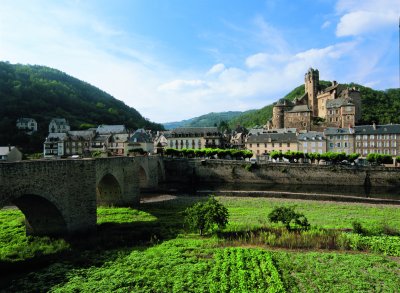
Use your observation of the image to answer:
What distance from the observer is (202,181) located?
6009cm

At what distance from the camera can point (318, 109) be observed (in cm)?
10000

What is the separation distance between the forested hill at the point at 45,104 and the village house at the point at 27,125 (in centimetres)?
163

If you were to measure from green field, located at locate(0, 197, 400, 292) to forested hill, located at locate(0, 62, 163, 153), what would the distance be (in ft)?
243

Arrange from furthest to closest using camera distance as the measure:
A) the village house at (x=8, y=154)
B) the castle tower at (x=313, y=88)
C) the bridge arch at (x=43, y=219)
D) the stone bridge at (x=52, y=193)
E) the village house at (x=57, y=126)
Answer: the castle tower at (x=313, y=88) → the village house at (x=57, y=126) → the village house at (x=8, y=154) → the bridge arch at (x=43, y=219) → the stone bridge at (x=52, y=193)

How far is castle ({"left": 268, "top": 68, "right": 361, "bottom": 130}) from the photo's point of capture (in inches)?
3203

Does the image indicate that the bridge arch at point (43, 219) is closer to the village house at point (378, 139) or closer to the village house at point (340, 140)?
the village house at point (340, 140)

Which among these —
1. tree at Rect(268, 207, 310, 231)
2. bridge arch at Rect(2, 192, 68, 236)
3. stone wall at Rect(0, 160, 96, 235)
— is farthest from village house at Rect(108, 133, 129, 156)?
tree at Rect(268, 207, 310, 231)

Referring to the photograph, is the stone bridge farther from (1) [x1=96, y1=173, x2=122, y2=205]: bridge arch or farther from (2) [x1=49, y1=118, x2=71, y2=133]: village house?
(2) [x1=49, y1=118, x2=71, y2=133]: village house

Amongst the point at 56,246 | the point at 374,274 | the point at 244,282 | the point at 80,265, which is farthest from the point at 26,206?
the point at 374,274

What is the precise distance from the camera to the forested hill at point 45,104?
320ft

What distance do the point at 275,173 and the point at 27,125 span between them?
78.7 m

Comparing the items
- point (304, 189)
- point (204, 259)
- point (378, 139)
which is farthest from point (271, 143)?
point (204, 259)

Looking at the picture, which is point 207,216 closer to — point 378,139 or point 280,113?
point 378,139

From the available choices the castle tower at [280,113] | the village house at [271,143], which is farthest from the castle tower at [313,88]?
the village house at [271,143]
